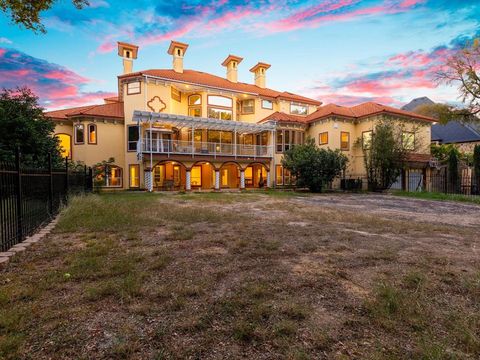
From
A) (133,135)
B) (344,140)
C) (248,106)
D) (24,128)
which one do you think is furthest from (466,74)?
(24,128)

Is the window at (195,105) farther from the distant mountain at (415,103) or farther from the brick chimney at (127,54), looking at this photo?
the distant mountain at (415,103)

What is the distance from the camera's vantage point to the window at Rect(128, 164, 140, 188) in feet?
71.9

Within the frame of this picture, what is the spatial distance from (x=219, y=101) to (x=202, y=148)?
5.65 metres

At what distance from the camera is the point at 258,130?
24281 millimetres

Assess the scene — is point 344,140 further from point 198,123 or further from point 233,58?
point 233,58

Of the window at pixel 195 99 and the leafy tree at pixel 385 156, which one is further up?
the window at pixel 195 99

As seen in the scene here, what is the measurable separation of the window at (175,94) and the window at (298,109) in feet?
41.1

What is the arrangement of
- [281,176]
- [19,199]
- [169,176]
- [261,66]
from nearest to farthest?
1. [19,199]
2. [169,176]
3. [281,176]
4. [261,66]

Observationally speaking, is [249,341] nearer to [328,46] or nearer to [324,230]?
[324,230]

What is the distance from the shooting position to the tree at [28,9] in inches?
265

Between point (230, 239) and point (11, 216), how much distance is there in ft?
14.2

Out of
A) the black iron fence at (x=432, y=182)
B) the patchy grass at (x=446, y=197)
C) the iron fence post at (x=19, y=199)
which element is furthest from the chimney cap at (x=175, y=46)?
the patchy grass at (x=446, y=197)

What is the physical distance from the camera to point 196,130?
24.2 meters

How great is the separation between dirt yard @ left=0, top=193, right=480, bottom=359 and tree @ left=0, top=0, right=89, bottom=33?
6632mm
